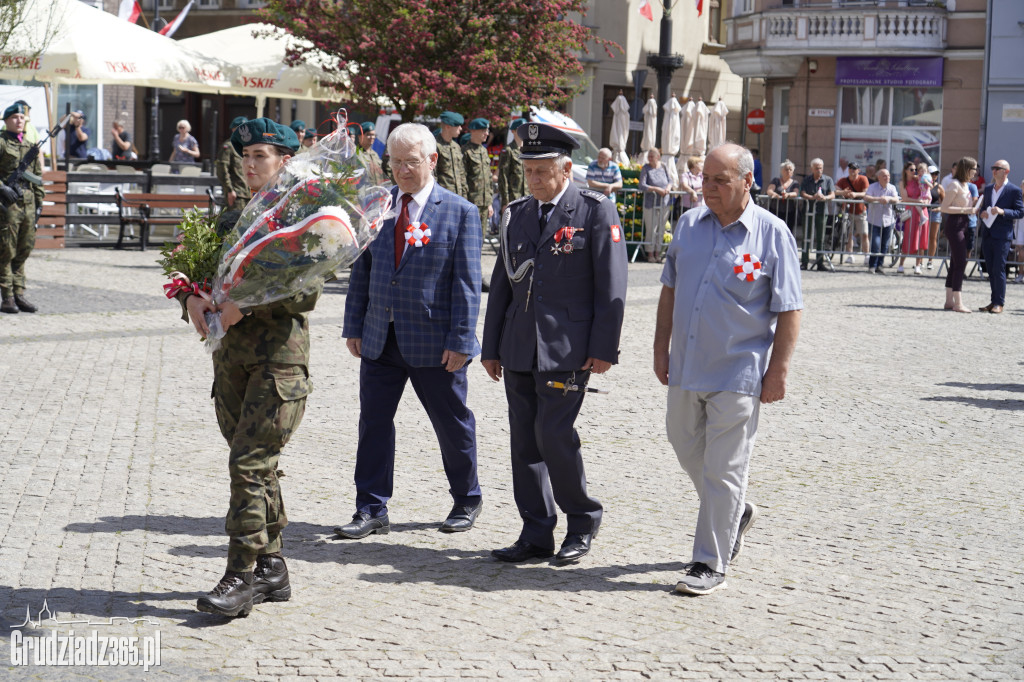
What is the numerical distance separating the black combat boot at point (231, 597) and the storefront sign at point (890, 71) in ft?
107

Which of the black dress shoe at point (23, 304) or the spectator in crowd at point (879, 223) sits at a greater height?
the spectator in crowd at point (879, 223)

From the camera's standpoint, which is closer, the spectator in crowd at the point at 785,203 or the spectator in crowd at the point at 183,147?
the spectator in crowd at the point at 785,203

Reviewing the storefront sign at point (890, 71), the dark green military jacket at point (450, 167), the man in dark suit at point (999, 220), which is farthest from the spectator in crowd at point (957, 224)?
the storefront sign at point (890, 71)

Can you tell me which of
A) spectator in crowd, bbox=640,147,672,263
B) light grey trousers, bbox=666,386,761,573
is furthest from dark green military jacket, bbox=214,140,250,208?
light grey trousers, bbox=666,386,761,573

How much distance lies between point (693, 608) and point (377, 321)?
2.01 metres

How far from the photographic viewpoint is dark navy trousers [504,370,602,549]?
234 inches

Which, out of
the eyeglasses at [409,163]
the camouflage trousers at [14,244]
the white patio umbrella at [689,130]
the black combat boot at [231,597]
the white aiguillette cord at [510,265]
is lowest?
the black combat boot at [231,597]

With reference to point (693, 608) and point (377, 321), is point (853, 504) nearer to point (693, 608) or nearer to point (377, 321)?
point (693, 608)

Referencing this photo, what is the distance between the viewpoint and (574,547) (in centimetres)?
608

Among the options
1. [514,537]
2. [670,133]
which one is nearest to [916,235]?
[670,133]

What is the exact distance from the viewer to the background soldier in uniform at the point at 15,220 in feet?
45.0

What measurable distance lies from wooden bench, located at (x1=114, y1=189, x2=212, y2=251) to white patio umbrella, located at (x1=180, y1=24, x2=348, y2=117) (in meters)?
1.94

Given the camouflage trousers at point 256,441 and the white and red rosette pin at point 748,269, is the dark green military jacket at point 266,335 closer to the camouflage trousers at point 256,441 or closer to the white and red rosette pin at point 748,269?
the camouflage trousers at point 256,441

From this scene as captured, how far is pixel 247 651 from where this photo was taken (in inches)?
189
